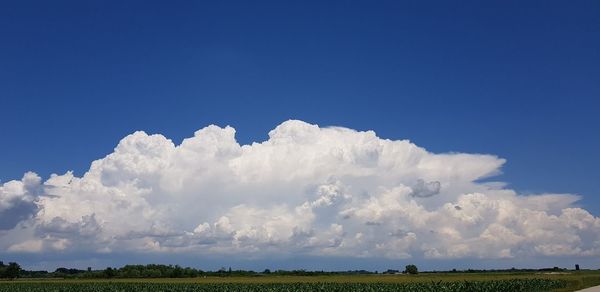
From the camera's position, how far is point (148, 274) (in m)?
159

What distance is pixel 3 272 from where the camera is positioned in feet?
560

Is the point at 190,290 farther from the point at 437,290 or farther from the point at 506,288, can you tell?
the point at 506,288

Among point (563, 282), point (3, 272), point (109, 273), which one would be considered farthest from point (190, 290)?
point (3, 272)

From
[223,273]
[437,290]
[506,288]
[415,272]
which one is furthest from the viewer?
[415,272]

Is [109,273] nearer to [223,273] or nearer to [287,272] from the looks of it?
[223,273]

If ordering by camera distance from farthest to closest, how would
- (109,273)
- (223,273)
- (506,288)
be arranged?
(223,273) → (109,273) → (506,288)

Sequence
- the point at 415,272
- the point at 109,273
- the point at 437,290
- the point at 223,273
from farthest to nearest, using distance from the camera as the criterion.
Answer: the point at 415,272
the point at 223,273
the point at 109,273
the point at 437,290

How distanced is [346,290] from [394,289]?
17.8 ft

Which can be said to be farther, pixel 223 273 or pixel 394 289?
pixel 223 273

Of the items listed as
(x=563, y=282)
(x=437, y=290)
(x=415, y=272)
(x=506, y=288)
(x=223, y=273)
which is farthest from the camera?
(x=415, y=272)

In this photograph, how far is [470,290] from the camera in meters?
65.5

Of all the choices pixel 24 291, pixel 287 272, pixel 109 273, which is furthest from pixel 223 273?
pixel 24 291

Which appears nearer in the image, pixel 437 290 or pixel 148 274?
pixel 437 290

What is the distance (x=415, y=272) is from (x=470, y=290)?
12211 centimetres
